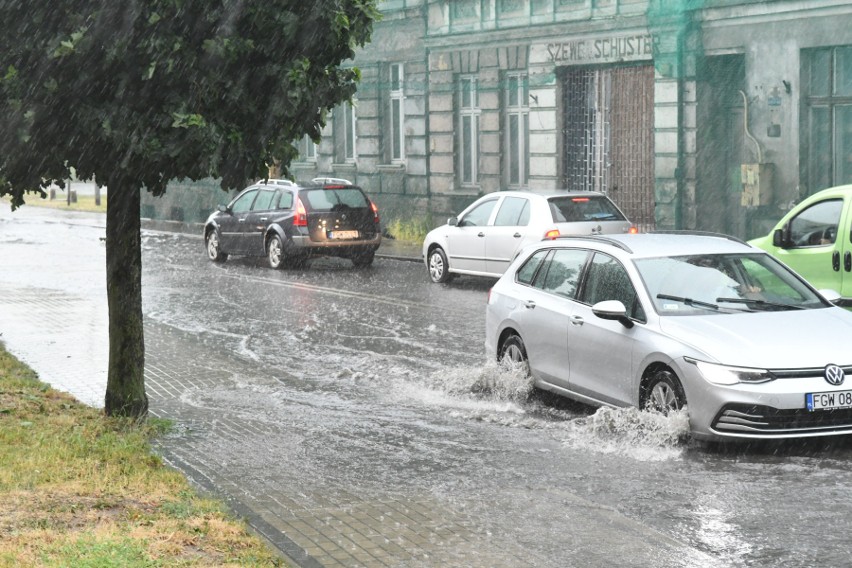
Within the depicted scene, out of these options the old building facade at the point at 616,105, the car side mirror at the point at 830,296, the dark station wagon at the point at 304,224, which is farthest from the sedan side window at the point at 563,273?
the dark station wagon at the point at 304,224

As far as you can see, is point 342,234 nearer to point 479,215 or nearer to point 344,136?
point 479,215

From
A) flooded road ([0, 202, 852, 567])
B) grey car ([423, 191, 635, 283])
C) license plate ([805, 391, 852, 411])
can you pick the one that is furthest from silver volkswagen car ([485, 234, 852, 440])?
grey car ([423, 191, 635, 283])

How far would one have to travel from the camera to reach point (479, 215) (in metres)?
22.2

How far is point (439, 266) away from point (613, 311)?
42.8ft

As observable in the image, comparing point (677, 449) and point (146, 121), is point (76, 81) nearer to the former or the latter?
point (146, 121)

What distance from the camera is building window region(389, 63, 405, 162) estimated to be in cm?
3522

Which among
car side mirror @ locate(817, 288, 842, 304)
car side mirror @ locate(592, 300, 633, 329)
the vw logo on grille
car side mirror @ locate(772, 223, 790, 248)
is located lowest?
the vw logo on grille

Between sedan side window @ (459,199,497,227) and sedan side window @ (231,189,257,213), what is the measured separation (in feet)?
20.3

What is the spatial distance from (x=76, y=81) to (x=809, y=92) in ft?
57.6

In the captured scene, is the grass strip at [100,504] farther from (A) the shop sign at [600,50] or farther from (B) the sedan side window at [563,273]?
(A) the shop sign at [600,50]

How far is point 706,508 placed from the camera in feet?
26.3

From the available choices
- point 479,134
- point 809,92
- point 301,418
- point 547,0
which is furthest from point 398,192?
point 301,418

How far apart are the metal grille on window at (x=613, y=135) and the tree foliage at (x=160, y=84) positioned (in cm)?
1841

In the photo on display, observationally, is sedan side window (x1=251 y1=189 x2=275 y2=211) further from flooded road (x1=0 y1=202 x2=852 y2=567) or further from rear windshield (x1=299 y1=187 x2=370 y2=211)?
flooded road (x1=0 y1=202 x2=852 y2=567)
